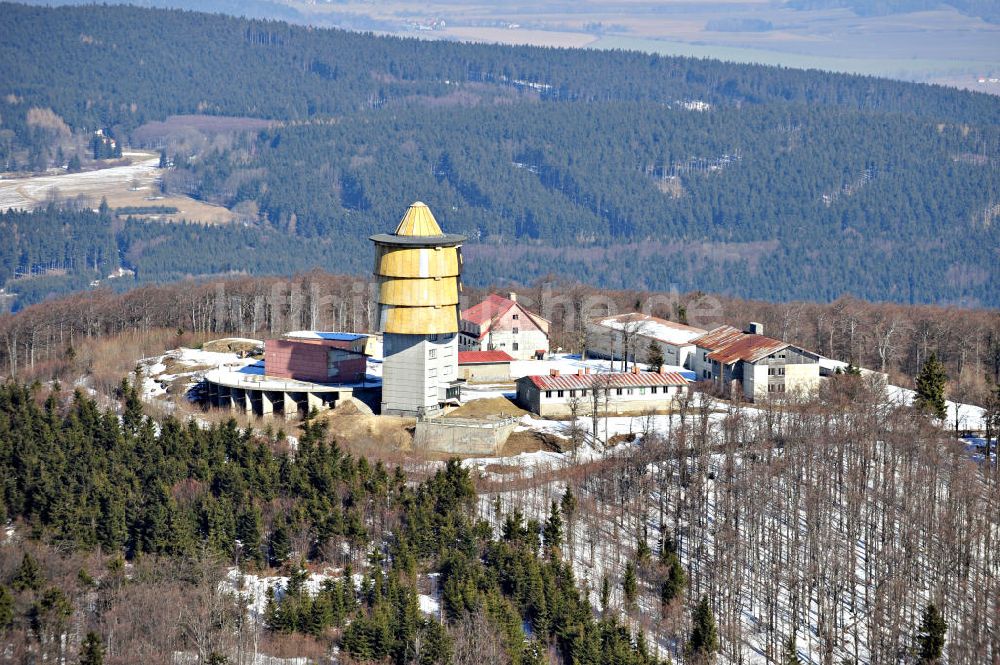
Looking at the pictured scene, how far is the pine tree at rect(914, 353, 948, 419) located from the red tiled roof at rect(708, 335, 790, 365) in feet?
22.0

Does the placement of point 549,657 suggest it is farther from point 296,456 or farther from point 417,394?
point 417,394

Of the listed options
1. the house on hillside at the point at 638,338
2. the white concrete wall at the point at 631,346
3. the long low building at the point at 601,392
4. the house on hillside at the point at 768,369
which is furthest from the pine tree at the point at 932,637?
the white concrete wall at the point at 631,346

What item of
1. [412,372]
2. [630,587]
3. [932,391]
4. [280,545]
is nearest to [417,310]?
[412,372]

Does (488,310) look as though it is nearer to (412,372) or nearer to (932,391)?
(412,372)

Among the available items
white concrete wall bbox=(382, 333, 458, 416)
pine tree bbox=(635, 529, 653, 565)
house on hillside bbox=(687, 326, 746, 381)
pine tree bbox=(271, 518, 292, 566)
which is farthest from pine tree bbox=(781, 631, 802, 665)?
house on hillside bbox=(687, 326, 746, 381)

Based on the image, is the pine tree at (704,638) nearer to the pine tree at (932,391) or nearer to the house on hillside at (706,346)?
the pine tree at (932,391)

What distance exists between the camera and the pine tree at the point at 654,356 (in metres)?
87.1

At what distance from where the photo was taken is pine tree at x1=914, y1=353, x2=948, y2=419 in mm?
79000

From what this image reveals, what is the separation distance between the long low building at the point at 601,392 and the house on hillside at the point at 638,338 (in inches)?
296

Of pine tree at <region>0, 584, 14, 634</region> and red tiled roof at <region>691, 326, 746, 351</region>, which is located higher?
red tiled roof at <region>691, 326, 746, 351</region>

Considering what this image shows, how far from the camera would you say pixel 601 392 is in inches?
3216

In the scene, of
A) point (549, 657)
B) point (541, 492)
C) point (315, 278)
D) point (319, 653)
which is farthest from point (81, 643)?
point (315, 278)

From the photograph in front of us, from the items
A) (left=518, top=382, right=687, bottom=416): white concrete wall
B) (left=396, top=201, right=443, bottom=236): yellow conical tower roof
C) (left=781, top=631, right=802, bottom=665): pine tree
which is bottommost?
(left=781, top=631, right=802, bottom=665): pine tree

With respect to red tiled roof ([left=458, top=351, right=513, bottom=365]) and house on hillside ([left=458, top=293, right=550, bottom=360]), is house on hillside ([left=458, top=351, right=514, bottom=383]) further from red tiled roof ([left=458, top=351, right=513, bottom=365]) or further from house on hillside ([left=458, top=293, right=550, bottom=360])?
house on hillside ([left=458, top=293, right=550, bottom=360])
